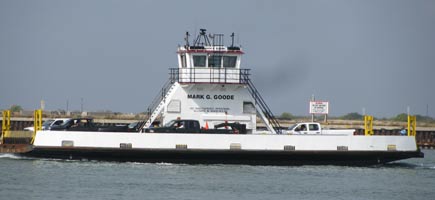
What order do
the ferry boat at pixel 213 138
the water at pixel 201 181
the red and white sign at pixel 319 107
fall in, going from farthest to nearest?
the red and white sign at pixel 319 107 < the ferry boat at pixel 213 138 < the water at pixel 201 181

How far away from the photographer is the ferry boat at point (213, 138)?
115 feet

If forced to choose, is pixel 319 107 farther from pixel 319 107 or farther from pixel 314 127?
pixel 314 127

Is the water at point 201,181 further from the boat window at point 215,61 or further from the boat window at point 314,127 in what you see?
the boat window at point 215,61

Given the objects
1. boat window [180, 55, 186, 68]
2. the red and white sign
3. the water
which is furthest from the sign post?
boat window [180, 55, 186, 68]

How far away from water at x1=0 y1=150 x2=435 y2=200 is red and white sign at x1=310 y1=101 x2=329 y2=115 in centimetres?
381

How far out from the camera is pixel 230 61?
37.3 m

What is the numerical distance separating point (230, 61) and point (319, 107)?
4717mm

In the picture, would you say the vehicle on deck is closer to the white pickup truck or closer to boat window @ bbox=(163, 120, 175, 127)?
boat window @ bbox=(163, 120, 175, 127)

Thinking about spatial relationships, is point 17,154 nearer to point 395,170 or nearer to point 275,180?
point 275,180

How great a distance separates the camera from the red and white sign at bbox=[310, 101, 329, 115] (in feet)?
128

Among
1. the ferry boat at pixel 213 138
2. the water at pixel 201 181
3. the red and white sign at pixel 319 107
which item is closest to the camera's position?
the water at pixel 201 181

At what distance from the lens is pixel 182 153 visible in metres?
35.2

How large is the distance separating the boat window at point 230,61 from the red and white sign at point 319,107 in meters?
4.12

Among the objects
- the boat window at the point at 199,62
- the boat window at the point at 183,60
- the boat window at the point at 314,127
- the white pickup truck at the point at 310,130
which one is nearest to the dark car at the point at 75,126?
the boat window at the point at 183,60
